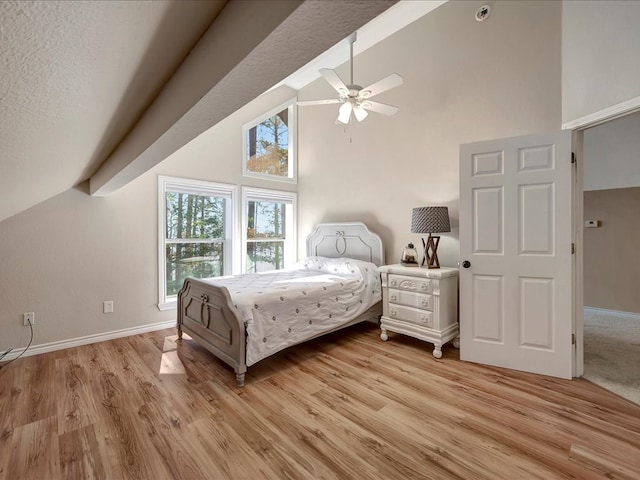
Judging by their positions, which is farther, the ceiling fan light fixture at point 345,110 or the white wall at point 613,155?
the white wall at point 613,155

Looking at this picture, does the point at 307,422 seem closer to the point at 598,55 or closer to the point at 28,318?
Answer: the point at 28,318

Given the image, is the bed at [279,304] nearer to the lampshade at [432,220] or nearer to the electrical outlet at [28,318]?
the lampshade at [432,220]

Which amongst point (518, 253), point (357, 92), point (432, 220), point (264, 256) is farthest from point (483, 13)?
point (264, 256)

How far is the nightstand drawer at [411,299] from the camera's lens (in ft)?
9.41

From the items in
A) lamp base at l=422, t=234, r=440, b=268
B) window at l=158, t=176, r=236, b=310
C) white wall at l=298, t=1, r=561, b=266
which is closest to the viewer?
white wall at l=298, t=1, r=561, b=266

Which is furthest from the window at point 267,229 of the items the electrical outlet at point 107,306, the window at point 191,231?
the electrical outlet at point 107,306

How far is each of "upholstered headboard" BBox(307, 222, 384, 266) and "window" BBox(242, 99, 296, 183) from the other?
117 centimetres

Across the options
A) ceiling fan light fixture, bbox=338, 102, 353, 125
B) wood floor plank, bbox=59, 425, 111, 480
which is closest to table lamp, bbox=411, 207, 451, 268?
ceiling fan light fixture, bbox=338, 102, 353, 125

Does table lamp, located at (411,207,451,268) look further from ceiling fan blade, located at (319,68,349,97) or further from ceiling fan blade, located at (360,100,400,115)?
ceiling fan blade, located at (319,68,349,97)

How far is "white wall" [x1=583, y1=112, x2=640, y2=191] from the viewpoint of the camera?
3.90 metres

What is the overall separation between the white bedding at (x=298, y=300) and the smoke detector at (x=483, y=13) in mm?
2870

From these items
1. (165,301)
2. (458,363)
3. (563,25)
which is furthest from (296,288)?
(563,25)

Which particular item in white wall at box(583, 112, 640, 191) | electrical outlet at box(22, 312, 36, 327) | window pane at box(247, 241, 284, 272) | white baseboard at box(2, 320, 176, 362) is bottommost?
white baseboard at box(2, 320, 176, 362)

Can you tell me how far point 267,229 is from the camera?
477 centimetres
